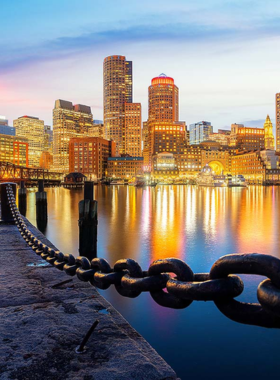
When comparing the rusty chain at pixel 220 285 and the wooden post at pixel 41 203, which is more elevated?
the rusty chain at pixel 220 285

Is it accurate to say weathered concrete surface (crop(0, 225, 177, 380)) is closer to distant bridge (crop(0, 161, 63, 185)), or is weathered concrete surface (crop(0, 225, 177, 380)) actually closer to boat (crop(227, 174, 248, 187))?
distant bridge (crop(0, 161, 63, 185))

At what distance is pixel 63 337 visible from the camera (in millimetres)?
4008

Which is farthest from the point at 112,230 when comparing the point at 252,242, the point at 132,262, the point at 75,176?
the point at 75,176

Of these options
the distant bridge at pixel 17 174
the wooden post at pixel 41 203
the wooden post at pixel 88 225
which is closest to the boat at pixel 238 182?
the distant bridge at pixel 17 174

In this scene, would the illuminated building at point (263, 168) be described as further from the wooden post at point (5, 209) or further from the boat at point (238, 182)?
the wooden post at point (5, 209)

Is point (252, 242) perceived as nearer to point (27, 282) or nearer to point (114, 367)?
point (27, 282)

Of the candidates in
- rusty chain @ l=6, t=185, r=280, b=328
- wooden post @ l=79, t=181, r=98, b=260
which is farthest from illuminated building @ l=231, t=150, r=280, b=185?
rusty chain @ l=6, t=185, r=280, b=328

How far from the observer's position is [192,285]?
2047 millimetres

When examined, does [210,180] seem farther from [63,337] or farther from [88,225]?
[63,337]

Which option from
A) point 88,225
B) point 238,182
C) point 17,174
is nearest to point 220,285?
point 88,225

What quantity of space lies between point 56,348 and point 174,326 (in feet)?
18.1

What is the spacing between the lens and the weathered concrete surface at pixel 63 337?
3284 mm

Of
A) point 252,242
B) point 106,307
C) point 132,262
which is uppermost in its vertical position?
point 132,262

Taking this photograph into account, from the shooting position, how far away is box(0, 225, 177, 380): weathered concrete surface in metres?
3.28
